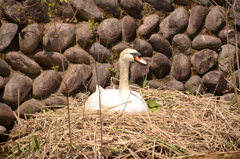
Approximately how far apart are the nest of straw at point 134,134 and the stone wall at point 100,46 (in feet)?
1.77

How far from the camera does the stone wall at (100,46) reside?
3963mm

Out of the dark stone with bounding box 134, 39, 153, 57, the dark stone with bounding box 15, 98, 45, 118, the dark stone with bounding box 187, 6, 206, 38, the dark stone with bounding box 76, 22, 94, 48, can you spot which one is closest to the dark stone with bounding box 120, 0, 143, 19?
the dark stone with bounding box 134, 39, 153, 57

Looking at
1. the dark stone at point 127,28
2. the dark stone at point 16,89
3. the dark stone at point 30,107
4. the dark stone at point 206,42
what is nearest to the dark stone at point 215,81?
the dark stone at point 206,42

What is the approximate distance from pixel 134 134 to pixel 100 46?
1.63 meters

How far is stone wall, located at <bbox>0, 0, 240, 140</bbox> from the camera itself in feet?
13.0

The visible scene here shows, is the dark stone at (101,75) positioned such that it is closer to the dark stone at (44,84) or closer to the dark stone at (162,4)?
the dark stone at (44,84)

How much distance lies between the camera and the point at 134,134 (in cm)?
308

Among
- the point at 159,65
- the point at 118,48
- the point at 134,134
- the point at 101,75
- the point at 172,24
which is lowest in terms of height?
the point at 134,134

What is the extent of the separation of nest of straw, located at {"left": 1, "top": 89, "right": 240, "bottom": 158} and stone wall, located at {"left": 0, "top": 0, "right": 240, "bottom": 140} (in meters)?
0.54

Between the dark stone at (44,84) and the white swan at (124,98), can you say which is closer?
the white swan at (124,98)

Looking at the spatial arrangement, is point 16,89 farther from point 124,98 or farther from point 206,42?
point 206,42

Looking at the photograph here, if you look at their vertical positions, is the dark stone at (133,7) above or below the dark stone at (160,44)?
above

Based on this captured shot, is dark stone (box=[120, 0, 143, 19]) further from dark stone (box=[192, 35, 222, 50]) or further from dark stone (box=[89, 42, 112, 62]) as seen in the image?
dark stone (box=[192, 35, 222, 50])

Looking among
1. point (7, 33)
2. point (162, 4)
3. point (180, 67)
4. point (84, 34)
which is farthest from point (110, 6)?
point (7, 33)
